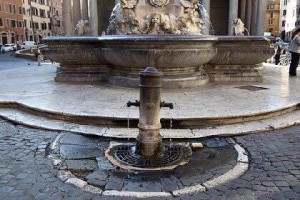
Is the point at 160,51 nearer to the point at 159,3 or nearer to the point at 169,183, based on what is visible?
the point at 159,3

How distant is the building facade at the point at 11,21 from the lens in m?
59.8

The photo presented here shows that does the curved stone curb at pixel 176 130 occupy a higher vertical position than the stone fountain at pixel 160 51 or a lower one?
lower

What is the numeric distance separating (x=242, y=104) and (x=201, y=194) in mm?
3503

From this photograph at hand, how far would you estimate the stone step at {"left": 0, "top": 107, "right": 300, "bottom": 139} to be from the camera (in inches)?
212

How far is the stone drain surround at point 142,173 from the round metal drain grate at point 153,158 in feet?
→ 0.45

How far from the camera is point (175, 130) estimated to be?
5.54m

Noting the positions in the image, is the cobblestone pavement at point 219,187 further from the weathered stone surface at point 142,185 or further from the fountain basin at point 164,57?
the fountain basin at point 164,57

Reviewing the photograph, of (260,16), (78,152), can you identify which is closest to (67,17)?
(260,16)

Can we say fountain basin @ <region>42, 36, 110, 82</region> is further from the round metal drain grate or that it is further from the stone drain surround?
the round metal drain grate

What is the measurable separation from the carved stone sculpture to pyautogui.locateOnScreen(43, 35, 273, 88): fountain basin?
1.25 m

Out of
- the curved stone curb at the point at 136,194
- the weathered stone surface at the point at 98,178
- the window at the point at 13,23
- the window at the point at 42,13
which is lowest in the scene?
the curved stone curb at the point at 136,194

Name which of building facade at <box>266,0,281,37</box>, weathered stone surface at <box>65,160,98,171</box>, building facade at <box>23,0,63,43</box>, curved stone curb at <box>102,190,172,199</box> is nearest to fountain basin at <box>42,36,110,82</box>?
weathered stone surface at <box>65,160,98,171</box>

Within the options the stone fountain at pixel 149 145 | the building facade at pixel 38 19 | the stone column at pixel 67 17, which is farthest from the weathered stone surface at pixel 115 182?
the building facade at pixel 38 19

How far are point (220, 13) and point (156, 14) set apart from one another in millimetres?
23035
